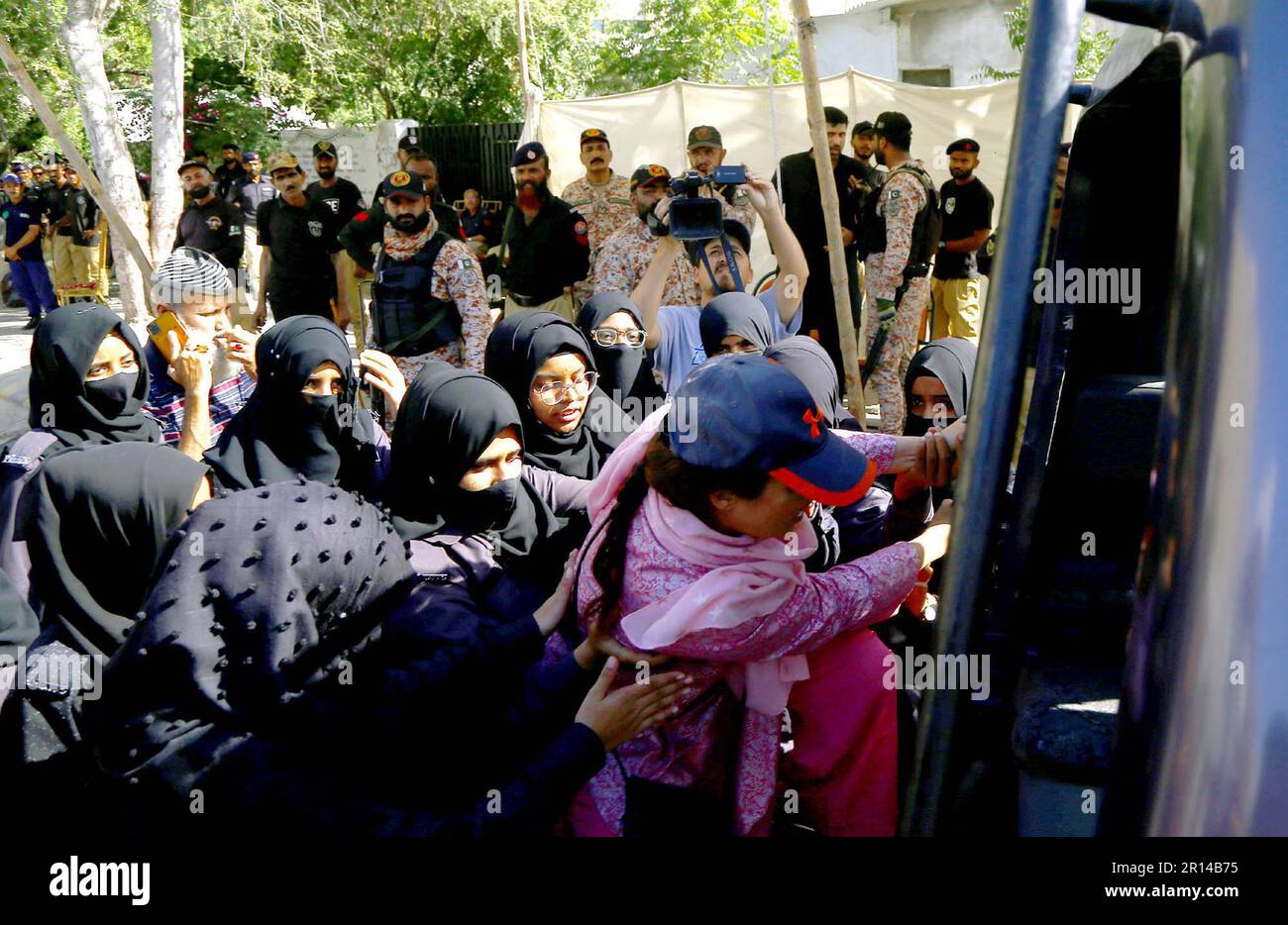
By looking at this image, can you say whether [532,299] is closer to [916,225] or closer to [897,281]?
[897,281]

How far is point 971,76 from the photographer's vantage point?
21828 millimetres

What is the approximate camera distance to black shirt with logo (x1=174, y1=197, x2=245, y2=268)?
9164 mm

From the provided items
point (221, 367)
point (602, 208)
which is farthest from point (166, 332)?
point (602, 208)

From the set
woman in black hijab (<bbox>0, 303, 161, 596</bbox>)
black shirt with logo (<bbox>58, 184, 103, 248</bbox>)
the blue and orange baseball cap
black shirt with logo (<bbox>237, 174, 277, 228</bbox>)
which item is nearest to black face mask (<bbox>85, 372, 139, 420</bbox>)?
woman in black hijab (<bbox>0, 303, 161, 596</bbox>)

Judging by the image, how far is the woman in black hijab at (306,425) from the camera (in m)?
3.20

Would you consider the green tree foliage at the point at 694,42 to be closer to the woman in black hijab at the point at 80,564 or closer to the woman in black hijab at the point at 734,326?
the woman in black hijab at the point at 734,326

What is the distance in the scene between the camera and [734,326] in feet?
12.4

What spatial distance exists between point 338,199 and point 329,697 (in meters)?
6.91

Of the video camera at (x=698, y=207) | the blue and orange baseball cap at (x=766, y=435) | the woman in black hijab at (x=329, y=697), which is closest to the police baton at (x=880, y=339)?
the video camera at (x=698, y=207)

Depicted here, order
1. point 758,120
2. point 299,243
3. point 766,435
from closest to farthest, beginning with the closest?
point 766,435, point 299,243, point 758,120

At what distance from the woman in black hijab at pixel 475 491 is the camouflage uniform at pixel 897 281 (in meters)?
3.98

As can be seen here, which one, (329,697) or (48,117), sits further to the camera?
(48,117)

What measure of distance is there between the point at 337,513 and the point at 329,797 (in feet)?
1.55

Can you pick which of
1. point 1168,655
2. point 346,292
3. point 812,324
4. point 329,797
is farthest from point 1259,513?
point 346,292
